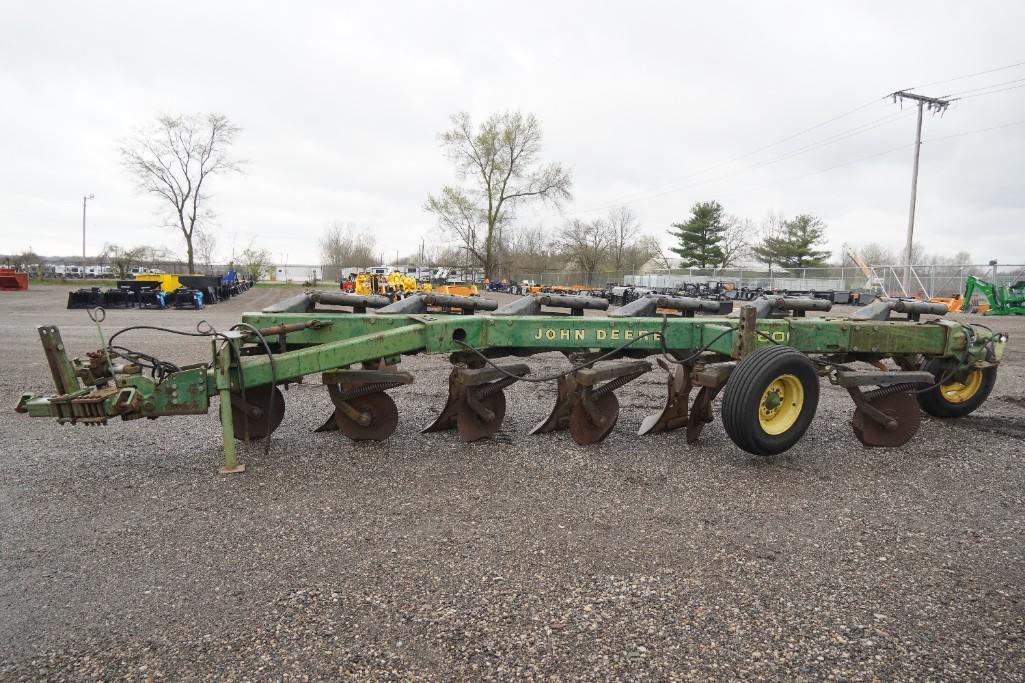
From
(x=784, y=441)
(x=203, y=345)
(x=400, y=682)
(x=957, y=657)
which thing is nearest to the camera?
(x=400, y=682)

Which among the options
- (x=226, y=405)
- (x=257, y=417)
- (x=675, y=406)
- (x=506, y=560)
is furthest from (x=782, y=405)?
(x=257, y=417)

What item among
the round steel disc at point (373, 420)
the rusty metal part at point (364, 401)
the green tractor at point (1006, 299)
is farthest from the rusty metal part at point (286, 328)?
the green tractor at point (1006, 299)

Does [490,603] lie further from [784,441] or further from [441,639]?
[784,441]

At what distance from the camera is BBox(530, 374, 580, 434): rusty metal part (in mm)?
5016

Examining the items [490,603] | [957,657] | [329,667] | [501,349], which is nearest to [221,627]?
[329,667]

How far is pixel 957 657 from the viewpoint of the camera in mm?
2262

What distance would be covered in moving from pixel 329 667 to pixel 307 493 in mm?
1725

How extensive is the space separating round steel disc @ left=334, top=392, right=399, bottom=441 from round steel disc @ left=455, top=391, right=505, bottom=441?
0.52 meters

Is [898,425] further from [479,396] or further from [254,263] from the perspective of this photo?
[254,263]

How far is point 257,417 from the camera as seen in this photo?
4.82 meters

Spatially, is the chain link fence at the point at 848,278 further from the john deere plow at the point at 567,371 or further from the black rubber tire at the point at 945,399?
the john deere plow at the point at 567,371

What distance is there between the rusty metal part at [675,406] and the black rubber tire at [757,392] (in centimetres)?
89

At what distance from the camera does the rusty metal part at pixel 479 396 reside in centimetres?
480

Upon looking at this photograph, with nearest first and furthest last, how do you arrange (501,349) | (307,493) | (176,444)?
(307,493)
(176,444)
(501,349)
